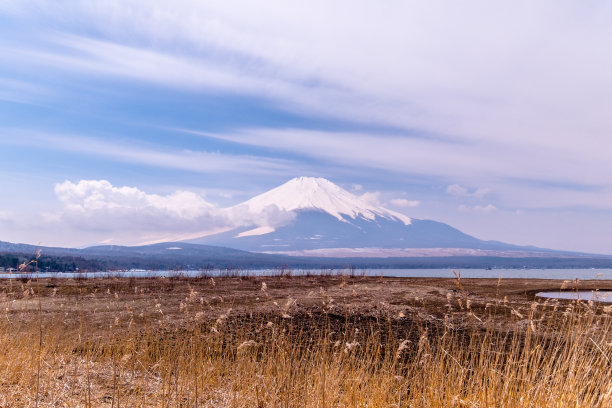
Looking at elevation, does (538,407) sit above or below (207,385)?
above

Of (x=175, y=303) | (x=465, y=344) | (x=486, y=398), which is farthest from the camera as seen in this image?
(x=175, y=303)

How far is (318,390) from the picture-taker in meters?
5.31

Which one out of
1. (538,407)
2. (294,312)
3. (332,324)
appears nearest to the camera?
(538,407)

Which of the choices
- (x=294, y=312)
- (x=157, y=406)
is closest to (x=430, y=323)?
(x=294, y=312)

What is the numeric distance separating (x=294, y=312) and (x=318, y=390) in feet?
30.6

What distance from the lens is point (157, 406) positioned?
5379 mm

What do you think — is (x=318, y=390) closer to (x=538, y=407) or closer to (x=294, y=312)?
(x=538, y=407)

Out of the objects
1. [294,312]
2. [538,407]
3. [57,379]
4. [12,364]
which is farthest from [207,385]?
[294,312]

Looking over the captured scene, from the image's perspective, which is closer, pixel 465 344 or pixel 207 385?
pixel 207 385

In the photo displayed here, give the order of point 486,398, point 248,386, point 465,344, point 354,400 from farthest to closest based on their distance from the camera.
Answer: point 465,344 < point 248,386 < point 354,400 < point 486,398

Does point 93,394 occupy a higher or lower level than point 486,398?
lower

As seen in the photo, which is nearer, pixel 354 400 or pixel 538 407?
pixel 538 407

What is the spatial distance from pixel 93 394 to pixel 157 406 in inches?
48.9

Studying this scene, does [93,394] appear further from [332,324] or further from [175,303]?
[175,303]
